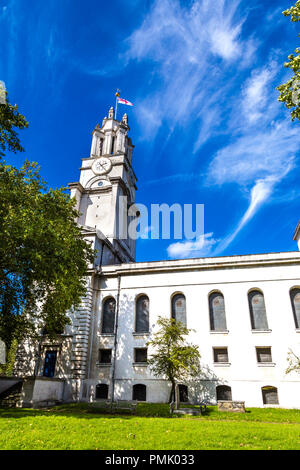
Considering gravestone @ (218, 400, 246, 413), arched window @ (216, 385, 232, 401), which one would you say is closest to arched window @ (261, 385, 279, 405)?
arched window @ (216, 385, 232, 401)

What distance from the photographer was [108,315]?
28.4m

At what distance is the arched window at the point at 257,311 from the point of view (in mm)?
24497

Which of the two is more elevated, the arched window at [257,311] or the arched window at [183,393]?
the arched window at [257,311]

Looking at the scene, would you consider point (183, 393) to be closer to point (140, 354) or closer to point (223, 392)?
point (223, 392)

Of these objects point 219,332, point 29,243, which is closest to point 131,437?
point 29,243

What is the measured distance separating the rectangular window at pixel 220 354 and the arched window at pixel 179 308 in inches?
141

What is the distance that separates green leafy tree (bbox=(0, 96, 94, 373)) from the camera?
16344 millimetres

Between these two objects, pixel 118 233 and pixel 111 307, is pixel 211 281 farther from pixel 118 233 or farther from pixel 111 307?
pixel 118 233

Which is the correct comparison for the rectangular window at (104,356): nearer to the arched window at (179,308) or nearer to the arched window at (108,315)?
the arched window at (108,315)

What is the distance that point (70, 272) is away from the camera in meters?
18.8

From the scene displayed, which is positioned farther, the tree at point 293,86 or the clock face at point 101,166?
the clock face at point 101,166

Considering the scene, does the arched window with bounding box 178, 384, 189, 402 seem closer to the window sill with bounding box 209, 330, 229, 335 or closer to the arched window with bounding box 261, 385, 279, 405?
the window sill with bounding box 209, 330, 229, 335

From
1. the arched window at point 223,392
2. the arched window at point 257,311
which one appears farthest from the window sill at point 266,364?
the arched window at point 223,392
